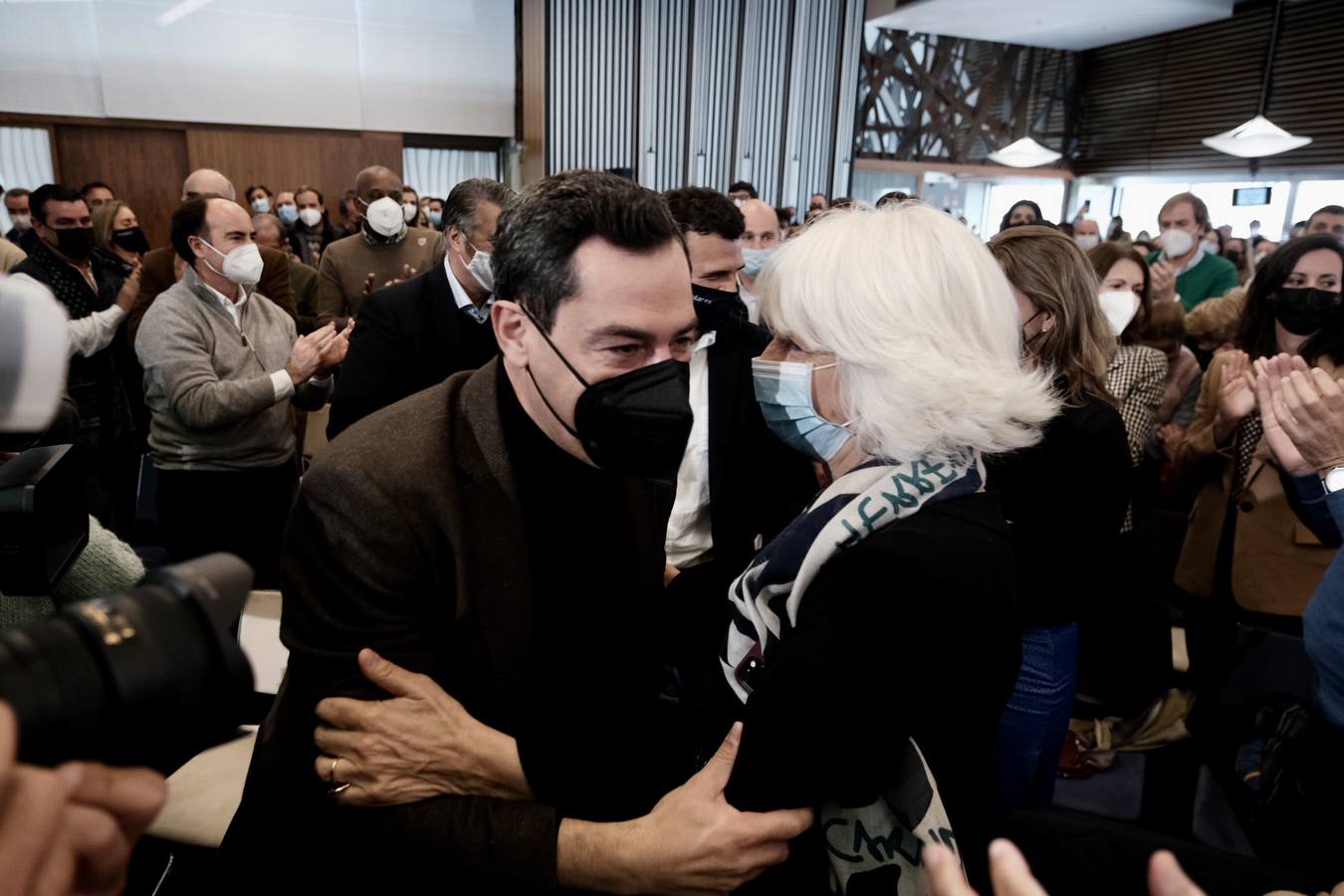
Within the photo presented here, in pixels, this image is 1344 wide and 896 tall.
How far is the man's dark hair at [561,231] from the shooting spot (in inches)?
56.5

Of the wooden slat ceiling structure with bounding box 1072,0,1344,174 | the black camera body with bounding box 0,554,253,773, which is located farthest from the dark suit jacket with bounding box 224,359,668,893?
the wooden slat ceiling structure with bounding box 1072,0,1344,174

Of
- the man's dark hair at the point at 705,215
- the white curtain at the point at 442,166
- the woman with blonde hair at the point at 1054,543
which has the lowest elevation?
the woman with blonde hair at the point at 1054,543

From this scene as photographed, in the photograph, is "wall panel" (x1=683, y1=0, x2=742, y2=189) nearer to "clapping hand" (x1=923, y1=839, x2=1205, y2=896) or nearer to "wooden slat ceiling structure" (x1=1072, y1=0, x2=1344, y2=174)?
"wooden slat ceiling structure" (x1=1072, y1=0, x2=1344, y2=174)

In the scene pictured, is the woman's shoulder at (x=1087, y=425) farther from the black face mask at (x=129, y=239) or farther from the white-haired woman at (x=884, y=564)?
the black face mask at (x=129, y=239)

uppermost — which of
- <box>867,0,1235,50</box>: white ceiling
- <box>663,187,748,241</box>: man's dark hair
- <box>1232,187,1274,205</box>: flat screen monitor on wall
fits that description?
<box>867,0,1235,50</box>: white ceiling

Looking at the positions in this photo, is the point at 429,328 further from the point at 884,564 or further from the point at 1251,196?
the point at 1251,196

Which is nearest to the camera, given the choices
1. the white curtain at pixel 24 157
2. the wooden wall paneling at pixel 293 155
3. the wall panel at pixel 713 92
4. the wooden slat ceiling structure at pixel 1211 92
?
the white curtain at pixel 24 157

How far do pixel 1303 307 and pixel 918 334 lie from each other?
2401 mm

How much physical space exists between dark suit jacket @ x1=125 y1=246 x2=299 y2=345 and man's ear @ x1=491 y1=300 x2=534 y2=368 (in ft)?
9.31

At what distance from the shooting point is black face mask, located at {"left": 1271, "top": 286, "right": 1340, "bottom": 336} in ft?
Result: 9.56

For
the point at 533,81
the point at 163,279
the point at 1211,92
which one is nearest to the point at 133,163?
the point at 533,81

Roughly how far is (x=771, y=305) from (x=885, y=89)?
1291cm

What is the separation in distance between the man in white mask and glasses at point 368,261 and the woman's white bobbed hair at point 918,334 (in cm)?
351

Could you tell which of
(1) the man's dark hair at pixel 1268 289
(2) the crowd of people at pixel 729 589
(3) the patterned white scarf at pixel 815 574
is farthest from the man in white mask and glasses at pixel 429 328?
(1) the man's dark hair at pixel 1268 289
